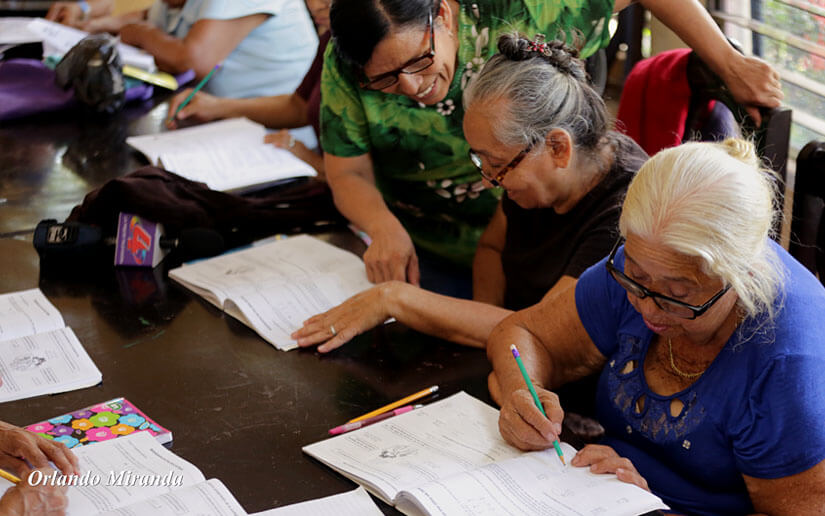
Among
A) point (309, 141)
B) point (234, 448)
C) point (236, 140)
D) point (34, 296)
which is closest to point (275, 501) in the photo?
point (234, 448)

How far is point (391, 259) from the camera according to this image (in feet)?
6.95

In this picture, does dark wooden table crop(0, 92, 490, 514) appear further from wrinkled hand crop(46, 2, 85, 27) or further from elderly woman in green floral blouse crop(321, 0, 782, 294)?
wrinkled hand crop(46, 2, 85, 27)

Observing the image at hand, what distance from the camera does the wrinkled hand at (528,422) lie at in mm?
1488

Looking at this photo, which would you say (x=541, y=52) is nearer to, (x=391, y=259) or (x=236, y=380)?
(x=391, y=259)

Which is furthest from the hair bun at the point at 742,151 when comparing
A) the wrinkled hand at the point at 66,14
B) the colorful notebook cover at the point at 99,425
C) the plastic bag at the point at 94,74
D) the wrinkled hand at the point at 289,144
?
the wrinkled hand at the point at 66,14

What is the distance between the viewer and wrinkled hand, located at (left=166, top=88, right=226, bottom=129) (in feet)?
10.9

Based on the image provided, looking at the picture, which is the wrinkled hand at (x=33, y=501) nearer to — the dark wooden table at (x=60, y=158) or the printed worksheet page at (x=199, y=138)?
the dark wooden table at (x=60, y=158)

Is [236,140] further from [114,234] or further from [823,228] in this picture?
[823,228]

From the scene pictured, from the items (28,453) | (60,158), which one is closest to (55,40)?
(60,158)

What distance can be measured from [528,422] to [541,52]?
77 cm

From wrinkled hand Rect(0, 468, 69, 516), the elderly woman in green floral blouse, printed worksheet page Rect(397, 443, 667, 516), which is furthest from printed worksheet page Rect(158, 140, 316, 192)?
printed worksheet page Rect(397, 443, 667, 516)

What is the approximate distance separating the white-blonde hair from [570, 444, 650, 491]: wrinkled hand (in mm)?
307

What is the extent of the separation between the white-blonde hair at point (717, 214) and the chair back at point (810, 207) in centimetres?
60

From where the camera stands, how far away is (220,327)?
6.39ft
